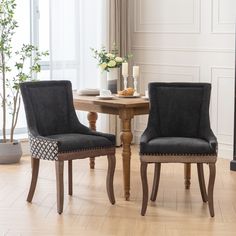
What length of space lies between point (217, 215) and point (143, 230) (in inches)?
24.9

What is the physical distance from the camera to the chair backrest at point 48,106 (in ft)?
16.5

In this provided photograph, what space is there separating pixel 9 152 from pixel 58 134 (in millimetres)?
1440

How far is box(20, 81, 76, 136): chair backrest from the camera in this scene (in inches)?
197

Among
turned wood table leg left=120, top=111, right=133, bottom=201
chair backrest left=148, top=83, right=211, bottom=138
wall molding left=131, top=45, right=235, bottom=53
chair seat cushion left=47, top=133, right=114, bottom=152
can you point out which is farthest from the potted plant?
chair backrest left=148, top=83, right=211, bottom=138

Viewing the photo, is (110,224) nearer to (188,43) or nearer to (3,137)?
(3,137)

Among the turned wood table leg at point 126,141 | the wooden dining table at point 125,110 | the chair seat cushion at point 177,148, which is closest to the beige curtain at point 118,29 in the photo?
the wooden dining table at point 125,110

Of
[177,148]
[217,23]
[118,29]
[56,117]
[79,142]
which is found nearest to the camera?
[177,148]

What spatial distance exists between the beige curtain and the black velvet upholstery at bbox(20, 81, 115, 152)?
2115mm

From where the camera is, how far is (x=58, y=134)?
5.16 metres

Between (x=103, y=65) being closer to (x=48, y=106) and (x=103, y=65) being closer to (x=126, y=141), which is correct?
(x=48, y=106)

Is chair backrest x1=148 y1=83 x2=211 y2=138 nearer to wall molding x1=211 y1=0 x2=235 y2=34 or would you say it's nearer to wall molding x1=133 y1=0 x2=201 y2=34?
wall molding x1=211 y1=0 x2=235 y2=34

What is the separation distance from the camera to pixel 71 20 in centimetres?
707

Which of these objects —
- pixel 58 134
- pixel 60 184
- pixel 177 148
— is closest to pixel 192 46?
pixel 58 134

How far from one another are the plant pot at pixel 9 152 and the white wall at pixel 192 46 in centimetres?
162
